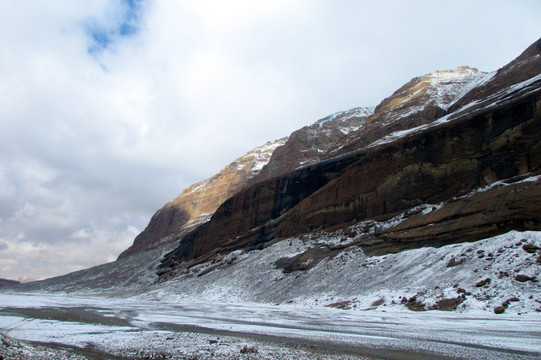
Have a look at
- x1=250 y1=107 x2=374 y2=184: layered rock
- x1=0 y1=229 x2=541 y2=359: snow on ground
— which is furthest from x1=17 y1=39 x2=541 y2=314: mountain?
x1=250 y1=107 x2=374 y2=184: layered rock

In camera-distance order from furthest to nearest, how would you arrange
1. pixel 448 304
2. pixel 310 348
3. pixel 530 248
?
pixel 530 248, pixel 448 304, pixel 310 348

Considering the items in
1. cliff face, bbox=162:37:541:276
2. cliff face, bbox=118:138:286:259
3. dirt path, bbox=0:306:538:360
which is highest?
cliff face, bbox=118:138:286:259

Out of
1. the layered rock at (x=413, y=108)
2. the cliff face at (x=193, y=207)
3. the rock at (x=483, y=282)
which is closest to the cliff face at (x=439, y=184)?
the rock at (x=483, y=282)

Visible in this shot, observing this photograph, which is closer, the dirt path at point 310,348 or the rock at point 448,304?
the dirt path at point 310,348

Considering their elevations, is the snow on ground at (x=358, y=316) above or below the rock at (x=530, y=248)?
below

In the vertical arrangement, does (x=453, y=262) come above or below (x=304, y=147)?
below

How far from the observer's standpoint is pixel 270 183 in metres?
70.2

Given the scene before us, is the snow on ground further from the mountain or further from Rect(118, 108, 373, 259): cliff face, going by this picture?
Rect(118, 108, 373, 259): cliff face

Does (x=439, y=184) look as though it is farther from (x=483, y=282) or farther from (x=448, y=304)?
(x=448, y=304)

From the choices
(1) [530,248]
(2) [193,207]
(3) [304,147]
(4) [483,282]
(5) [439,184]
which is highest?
(3) [304,147]

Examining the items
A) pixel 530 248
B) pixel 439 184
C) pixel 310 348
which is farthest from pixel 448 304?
pixel 439 184

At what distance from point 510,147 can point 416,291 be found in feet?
61.0

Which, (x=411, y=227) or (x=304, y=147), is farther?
(x=304, y=147)

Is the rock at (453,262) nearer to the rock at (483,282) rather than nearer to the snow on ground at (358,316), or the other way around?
the snow on ground at (358,316)
